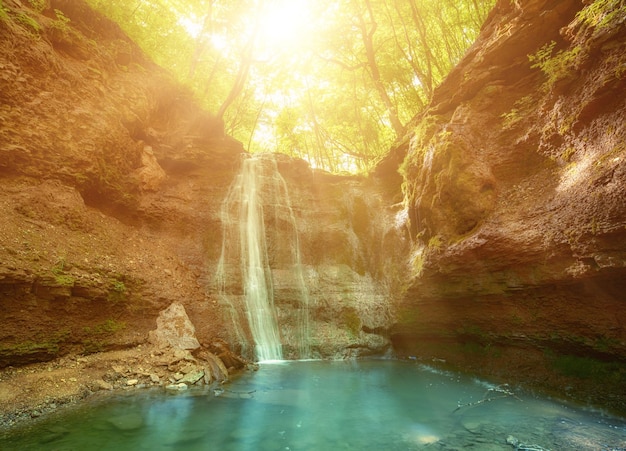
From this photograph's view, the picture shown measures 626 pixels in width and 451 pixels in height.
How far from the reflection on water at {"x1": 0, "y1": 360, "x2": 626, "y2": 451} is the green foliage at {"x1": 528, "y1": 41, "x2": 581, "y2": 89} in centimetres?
781

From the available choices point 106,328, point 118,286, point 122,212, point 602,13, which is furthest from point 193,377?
point 602,13

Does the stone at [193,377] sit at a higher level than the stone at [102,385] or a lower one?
lower

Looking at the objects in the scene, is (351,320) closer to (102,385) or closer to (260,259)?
(260,259)

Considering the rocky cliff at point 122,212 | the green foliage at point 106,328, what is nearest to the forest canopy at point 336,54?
the rocky cliff at point 122,212

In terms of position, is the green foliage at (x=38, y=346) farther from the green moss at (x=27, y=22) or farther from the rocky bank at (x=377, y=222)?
the green moss at (x=27, y=22)

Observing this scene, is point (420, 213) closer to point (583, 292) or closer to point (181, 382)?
point (583, 292)

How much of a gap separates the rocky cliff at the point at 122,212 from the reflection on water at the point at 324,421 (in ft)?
8.40

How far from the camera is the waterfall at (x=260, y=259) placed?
11.6 m

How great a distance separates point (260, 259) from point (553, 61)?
11598 millimetres

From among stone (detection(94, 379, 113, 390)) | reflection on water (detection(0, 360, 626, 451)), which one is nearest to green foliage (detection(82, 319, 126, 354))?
stone (detection(94, 379, 113, 390))

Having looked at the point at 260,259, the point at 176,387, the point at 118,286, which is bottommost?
the point at 176,387

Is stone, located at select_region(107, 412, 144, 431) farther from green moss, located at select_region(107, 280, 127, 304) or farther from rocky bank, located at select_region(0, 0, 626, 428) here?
green moss, located at select_region(107, 280, 127, 304)

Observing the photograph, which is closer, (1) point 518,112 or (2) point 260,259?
(1) point 518,112

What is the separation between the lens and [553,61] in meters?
8.67
